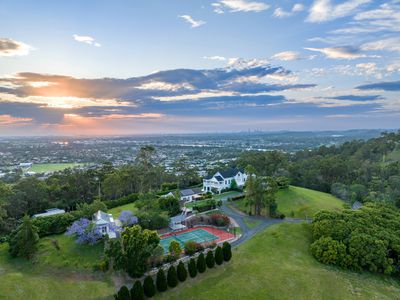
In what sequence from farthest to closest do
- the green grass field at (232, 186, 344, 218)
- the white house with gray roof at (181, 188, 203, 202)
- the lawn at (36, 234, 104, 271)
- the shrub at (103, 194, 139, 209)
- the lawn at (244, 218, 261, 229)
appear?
the white house with gray roof at (181, 188, 203, 202) → the shrub at (103, 194, 139, 209) → the green grass field at (232, 186, 344, 218) → the lawn at (244, 218, 261, 229) → the lawn at (36, 234, 104, 271)

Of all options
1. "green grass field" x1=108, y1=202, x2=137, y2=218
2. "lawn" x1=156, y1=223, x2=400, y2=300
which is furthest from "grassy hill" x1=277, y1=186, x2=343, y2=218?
"green grass field" x1=108, y1=202, x2=137, y2=218

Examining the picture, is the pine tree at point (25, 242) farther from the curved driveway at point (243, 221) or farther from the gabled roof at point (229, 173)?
the gabled roof at point (229, 173)

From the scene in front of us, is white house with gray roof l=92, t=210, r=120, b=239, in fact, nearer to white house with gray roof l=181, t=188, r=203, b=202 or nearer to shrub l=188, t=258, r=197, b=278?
shrub l=188, t=258, r=197, b=278

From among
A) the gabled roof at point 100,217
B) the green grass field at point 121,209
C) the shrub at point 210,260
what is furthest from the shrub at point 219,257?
the green grass field at point 121,209

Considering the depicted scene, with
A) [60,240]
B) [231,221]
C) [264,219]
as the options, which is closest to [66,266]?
[60,240]

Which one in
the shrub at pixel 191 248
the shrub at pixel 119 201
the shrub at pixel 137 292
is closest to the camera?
the shrub at pixel 137 292

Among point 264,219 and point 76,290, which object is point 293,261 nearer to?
point 264,219

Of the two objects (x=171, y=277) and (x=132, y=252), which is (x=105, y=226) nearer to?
(x=132, y=252)
